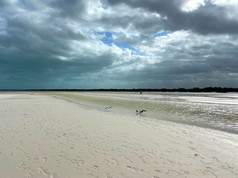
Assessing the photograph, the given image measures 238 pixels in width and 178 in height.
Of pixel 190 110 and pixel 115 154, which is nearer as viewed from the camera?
pixel 115 154

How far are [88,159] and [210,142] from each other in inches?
211

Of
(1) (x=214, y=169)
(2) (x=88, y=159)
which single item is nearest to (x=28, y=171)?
(2) (x=88, y=159)

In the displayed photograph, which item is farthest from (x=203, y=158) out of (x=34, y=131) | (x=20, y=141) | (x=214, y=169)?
(x=34, y=131)

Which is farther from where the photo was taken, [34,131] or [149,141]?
[34,131]

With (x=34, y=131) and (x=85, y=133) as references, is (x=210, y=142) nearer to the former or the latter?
(x=85, y=133)

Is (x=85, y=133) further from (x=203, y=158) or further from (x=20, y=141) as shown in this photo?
(x=203, y=158)

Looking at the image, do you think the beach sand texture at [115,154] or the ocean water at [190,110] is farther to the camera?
the ocean water at [190,110]

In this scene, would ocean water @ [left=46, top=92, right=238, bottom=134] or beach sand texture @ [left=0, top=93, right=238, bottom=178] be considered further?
ocean water @ [left=46, top=92, right=238, bottom=134]

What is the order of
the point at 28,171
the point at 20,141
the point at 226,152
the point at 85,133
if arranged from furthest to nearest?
the point at 85,133 → the point at 20,141 → the point at 226,152 → the point at 28,171

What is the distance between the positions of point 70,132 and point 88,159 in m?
3.47

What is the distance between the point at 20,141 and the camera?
261 inches

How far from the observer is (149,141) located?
274 inches

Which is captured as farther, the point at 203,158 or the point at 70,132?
the point at 70,132

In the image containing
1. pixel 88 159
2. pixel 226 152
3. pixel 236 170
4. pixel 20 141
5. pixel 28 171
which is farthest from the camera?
pixel 20 141
